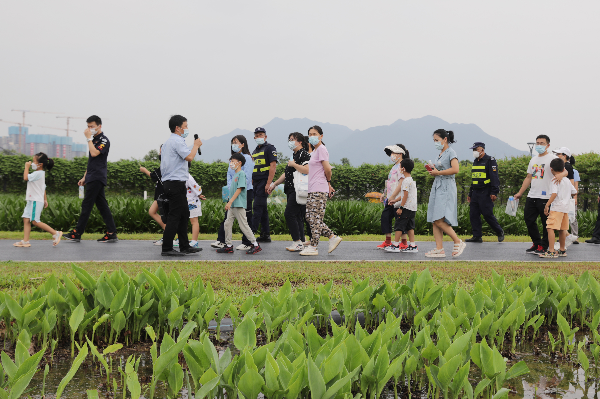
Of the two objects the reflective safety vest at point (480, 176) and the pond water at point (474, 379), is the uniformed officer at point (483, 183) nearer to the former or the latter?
the reflective safety vest at point (480, 176)

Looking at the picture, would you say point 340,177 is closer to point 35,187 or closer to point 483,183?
point 483,183

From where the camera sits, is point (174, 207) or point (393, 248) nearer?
point (174, 207)

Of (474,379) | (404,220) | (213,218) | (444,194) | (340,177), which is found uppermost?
(340,177)

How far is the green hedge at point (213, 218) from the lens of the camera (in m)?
11.6

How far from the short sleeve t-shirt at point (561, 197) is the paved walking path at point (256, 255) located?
0.87m

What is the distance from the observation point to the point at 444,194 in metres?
7.91

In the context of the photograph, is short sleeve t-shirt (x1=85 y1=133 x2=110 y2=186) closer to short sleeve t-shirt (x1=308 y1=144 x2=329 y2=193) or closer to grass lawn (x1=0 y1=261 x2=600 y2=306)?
grass lawn (x1=0 y1=261 x2=600 y2=306)

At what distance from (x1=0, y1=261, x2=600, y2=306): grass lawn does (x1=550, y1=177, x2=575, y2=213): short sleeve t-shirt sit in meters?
1.10

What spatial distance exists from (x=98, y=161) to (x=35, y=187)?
3.85ft

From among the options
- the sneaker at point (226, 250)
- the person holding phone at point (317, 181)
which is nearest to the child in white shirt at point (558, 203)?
the person holding phone at point (317, 181)

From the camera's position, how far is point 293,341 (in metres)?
2.40

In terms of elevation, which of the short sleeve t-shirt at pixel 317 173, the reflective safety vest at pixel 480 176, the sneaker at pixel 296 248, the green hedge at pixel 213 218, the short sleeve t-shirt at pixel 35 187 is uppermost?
the reflective safety vest at pixel 480 176

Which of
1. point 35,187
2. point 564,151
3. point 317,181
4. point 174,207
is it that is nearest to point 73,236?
point 35,187

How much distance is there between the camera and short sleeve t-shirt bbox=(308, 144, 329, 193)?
7.58 m
